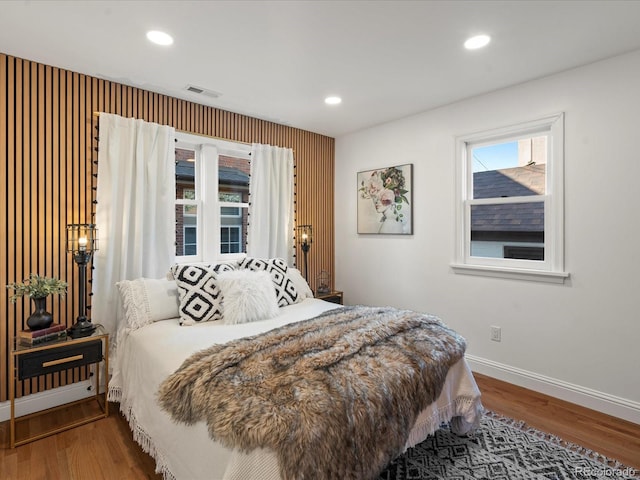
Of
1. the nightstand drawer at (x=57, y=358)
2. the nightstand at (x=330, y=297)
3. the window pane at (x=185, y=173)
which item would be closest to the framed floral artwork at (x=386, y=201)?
the nightstand at (x=330, y=297)

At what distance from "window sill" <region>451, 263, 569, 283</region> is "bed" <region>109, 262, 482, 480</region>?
46.9 inches

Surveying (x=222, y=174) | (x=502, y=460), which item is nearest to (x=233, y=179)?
(x=222, y=174)

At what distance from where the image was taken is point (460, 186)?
343 cm

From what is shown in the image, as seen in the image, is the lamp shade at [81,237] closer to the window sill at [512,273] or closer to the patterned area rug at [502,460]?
the patterned area rug at [502,460]

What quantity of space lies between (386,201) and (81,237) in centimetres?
299

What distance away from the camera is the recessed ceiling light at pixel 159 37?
217cm

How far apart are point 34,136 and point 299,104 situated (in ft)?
7.18

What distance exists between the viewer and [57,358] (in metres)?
2.29

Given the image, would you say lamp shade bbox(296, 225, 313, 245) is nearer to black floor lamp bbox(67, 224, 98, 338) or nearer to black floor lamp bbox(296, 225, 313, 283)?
black floor lamp bbox(296, 225, 313, 283)

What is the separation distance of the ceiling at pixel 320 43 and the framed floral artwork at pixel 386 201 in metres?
0.96

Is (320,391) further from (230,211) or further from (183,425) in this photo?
(230,211)

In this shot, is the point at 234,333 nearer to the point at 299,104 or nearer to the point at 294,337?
the point at 294,337

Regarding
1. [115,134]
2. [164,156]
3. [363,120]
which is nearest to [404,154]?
[363,120]

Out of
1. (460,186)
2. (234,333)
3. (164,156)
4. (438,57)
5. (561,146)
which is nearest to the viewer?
(234,333)
